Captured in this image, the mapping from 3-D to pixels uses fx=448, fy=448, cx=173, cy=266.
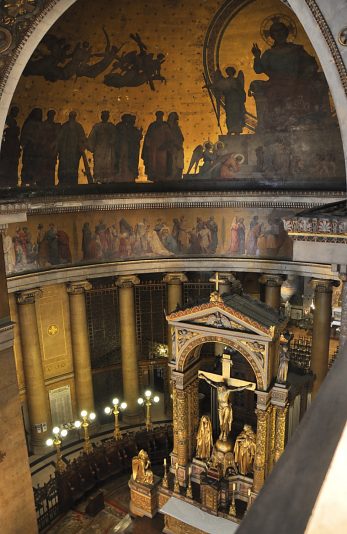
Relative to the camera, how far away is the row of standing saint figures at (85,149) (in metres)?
16.0

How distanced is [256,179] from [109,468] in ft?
39.3

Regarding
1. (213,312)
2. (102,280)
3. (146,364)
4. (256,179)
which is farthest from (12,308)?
(256,179)

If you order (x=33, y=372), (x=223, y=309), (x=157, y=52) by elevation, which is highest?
(x=157, y=52)

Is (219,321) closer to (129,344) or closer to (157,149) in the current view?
(129,344)

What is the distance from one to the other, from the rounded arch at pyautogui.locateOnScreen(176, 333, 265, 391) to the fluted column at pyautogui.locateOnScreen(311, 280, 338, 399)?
715 centimetres

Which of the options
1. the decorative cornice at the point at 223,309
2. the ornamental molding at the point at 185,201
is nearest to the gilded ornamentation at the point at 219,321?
the decorative cornice at the point at 223,309

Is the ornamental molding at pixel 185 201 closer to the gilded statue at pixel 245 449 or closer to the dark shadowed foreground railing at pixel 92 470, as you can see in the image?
the dark shadowed foreground railing at pixel 92 470

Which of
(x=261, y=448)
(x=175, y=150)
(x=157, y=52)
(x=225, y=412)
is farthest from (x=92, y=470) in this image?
(x=157, y=52)

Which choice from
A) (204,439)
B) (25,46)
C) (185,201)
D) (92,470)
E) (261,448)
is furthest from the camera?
(185,201)

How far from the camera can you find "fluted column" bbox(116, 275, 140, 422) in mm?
18203

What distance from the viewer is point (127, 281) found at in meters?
18.1

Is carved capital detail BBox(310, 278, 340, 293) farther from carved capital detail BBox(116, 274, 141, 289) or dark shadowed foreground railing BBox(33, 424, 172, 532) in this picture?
dark shadowed foreground railing BBox(33, 424, 172, 532)

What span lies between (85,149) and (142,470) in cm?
1167

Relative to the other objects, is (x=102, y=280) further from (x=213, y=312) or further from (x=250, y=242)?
(x=213, y=312)
